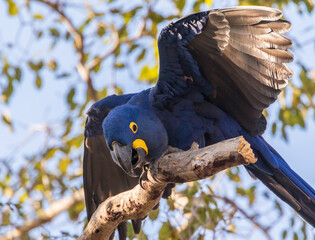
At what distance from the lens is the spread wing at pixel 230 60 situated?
3.26 m

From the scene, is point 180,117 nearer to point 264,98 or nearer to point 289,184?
point 264,98

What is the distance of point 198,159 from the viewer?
2848 mm

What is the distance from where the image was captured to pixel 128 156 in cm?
334

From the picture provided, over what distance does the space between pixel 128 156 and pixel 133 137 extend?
16 cm

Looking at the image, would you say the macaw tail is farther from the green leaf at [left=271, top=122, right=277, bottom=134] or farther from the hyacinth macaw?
the green leaf at [left=271, top=122, right=277, bottom=134]

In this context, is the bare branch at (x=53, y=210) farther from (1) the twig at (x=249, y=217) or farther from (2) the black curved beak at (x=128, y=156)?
(2) the black curved beak at (x=128, y=156)

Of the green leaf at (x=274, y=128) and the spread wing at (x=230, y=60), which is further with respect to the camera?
the green leaf at (x=274, y=128)

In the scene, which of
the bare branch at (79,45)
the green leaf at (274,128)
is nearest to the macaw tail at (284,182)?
the green leaf at (274,128)

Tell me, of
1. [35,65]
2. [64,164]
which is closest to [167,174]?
[64,164]

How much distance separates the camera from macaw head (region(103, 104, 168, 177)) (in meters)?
3.36

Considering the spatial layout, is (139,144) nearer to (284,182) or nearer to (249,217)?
(284,182)

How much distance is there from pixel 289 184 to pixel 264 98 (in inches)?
29.9

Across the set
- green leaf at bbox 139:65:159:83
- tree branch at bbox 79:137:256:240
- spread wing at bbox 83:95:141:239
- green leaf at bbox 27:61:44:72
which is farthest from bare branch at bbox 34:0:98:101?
tree branch at bbox 79:137:256:240

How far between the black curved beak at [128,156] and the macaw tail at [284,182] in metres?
0.98
